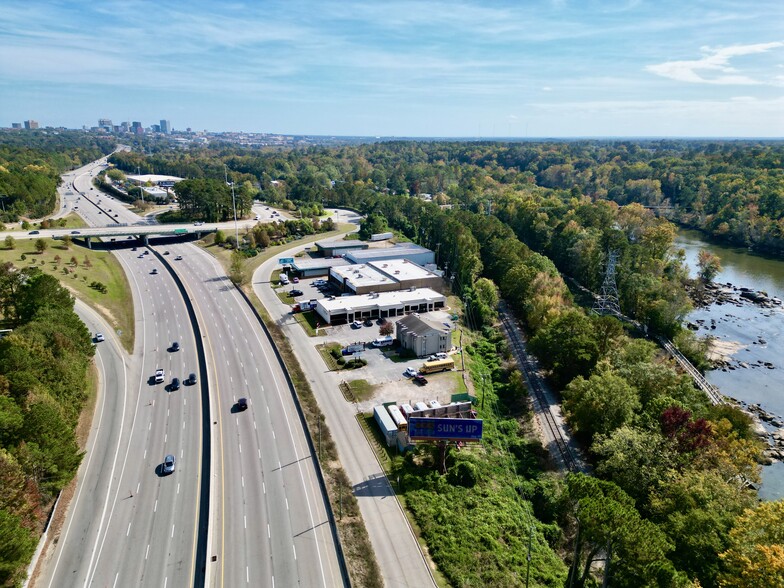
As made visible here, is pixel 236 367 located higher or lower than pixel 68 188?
lower

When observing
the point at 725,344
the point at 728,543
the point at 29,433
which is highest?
the point at 29,433

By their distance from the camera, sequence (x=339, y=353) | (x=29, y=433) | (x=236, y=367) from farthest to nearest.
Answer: (x=339, y=353), (x=236, y=367), (x=29, y=433)

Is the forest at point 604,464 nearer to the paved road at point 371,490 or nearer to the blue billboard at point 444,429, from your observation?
the paved road at point 371,490

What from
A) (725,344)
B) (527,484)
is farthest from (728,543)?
(725,344)

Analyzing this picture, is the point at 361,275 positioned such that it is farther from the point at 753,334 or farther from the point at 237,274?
the point at 753,334

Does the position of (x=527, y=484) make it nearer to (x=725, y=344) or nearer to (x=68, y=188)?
(x=725, y=344)

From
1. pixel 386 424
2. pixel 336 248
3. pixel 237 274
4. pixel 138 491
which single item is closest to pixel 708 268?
pixel 336 248
